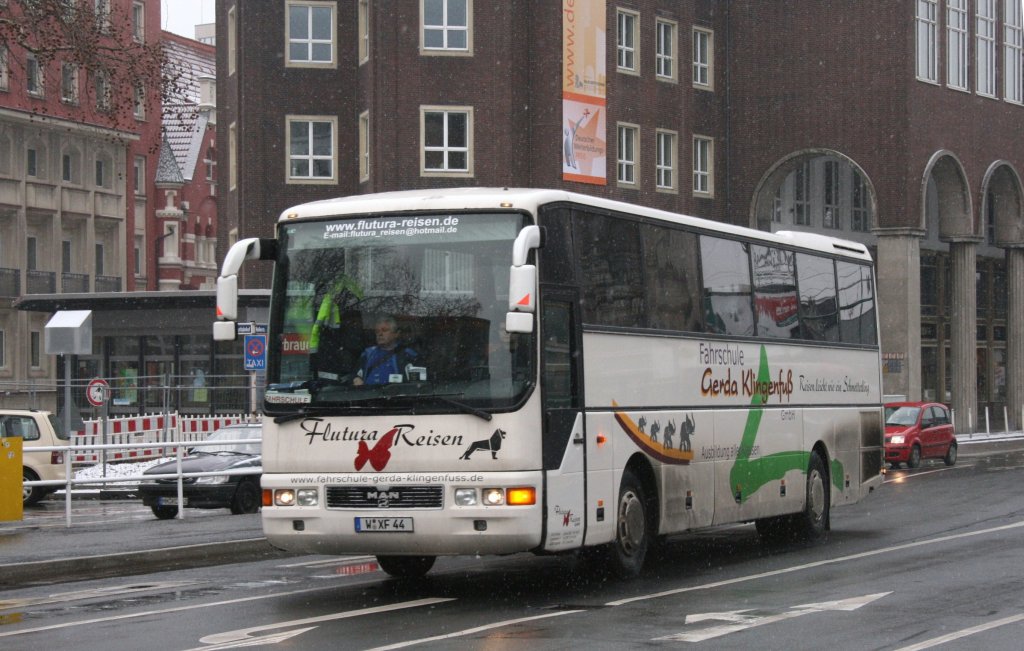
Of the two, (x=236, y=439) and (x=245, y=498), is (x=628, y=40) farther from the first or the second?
(x=245, y=498)

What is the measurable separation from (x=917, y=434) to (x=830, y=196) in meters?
27.2

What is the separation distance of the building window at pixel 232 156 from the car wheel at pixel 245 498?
92.1ft

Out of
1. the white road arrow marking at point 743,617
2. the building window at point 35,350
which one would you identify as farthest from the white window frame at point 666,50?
the white road arrow marking at point 743,617

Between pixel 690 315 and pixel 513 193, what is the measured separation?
3.43 meters

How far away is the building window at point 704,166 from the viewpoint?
55781 mm

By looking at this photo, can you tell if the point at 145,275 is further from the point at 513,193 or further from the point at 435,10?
the point at 513,193

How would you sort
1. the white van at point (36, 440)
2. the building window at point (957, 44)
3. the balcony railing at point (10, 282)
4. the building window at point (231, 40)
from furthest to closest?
the balcony railing at point (10, 282) < the building window at point (957, 44) < the building window at point (231, 40) < the white van at point (36, 440)

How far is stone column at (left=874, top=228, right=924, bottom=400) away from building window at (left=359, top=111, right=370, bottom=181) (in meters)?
17.2

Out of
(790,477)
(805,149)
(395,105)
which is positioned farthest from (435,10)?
(790,477)

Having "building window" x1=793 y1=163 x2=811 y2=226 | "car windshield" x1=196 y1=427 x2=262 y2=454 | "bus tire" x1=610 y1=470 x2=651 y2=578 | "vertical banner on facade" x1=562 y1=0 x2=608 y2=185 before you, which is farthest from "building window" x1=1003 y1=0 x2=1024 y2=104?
"bus tire" x1=610 y1=470 x2=651 y2=578

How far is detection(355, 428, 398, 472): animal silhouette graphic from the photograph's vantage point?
42.6 ft

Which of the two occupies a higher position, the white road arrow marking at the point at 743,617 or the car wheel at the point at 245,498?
the white road arrow marking at the point at 743,617

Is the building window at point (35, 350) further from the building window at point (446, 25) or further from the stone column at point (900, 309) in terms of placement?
the stone column at point (900, 309)

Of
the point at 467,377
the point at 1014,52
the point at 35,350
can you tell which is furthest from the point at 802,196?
the point at 467,377
